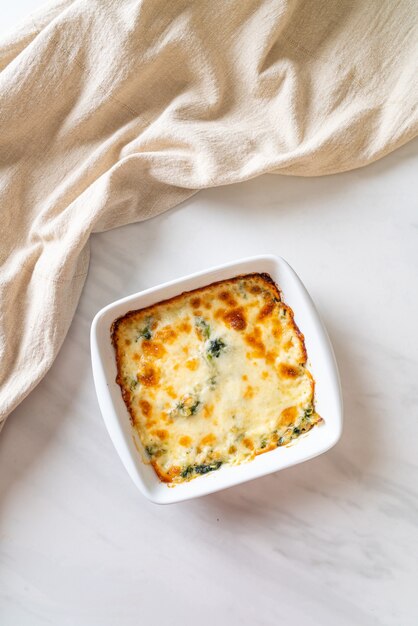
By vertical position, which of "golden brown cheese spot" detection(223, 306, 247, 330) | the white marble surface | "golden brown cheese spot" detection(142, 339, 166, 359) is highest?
"golden brown cheese spot" detection(142, 339, 166, 359)

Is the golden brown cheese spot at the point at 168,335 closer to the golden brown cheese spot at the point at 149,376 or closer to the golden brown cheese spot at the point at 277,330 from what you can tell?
the golden brown cheese spot at the point at 149,376

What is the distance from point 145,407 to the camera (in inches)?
58.5

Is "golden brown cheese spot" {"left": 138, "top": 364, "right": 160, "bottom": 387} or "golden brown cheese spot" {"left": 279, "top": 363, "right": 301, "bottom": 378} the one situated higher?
"golden brown cheese spot" {"left": 138, "top": 364, "right": 160, "bottom": 387}

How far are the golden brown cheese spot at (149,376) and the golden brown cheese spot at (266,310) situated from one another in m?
0.27

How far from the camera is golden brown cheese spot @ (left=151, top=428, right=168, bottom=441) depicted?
1.48 metres

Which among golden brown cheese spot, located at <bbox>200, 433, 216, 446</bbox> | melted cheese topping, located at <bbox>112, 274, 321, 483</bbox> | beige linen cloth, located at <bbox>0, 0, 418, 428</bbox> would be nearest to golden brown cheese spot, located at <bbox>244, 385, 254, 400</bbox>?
melted cheese topping, located at <bbox>112, 274, 321, 483</bbox>

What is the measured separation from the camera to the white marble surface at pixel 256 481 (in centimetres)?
158

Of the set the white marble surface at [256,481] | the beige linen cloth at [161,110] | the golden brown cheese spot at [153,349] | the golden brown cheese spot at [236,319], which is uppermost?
the beige linen cloth at [161,110]

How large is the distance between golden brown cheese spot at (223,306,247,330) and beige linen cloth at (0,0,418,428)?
1.06 feet

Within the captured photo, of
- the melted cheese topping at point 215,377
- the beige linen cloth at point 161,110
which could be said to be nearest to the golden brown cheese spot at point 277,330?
the melted cheese topping at point 215,377

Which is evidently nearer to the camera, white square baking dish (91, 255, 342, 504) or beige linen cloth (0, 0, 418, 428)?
white square baking dish (91, 255, 342, 504)

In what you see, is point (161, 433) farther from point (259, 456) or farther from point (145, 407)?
point (259, 456)

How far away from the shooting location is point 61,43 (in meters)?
1.51

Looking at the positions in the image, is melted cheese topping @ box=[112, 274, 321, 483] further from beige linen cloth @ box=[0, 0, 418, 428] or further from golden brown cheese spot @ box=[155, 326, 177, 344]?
beige linen cloth @ box=[0, 0, 418, 428]
